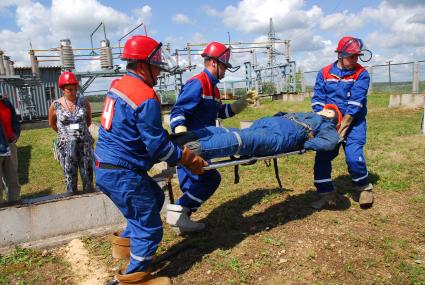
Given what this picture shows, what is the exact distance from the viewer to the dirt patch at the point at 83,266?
3377 millimetres

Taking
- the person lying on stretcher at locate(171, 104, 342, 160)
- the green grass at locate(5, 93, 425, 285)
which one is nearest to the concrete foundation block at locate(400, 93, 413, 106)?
the green grass at locate(5, 93, 425, 285)

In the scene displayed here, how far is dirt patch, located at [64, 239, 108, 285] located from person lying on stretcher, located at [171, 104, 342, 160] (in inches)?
58.6

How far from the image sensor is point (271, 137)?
3.57 metres

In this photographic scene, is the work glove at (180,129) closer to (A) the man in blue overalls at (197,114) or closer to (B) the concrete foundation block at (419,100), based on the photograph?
(A) the man in blue overalls at (197,114)

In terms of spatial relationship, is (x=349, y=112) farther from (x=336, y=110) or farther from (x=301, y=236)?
(x=301, y=236)

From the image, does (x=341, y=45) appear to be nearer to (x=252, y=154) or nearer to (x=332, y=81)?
(x=332, y=81)

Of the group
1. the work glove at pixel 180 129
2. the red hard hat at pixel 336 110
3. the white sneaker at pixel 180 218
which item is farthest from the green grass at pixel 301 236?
the work glove at pixel 180 129

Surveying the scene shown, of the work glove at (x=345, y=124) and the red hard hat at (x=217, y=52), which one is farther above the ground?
the red hard hat at (x=217, y=52)

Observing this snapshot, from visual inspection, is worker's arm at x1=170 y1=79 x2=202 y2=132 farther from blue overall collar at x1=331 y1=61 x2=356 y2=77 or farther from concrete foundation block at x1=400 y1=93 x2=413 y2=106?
concrete foundation block at x1=400 y1=93 x2=413 y2=106

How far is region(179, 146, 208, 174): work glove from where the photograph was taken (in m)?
2.89

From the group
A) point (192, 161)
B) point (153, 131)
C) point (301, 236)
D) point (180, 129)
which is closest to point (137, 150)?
point (153, 131)

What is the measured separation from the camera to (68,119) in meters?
4.74

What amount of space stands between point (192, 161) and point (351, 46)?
254 cm

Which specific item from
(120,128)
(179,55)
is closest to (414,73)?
(179,55)
